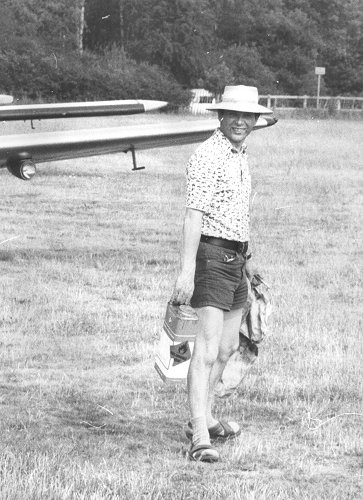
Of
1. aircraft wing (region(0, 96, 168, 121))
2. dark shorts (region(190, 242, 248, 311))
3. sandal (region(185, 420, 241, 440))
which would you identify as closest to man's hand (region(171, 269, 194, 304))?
dark shorts (region(190, 242, 248, 311))

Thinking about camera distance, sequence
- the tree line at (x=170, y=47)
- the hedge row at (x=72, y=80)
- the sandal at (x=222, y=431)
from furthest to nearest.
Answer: the tree line at (x=170, y=47) → the hedge row at (x=72, y=80) → the sandal at (x=222, y=431)

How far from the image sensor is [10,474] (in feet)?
15.7

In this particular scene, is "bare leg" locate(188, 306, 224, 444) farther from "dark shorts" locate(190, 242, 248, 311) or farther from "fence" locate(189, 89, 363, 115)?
"fence" locate(189, 89, 363, 115)

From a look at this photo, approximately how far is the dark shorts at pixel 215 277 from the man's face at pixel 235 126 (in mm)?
510

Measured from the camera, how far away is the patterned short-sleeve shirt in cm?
526

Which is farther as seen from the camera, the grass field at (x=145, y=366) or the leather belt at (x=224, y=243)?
the leather belt at (x=224, y=243)

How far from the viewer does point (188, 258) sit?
204 inches

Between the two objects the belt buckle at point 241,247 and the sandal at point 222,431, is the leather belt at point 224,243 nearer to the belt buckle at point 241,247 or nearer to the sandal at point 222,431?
the belt buckle at point 241,247

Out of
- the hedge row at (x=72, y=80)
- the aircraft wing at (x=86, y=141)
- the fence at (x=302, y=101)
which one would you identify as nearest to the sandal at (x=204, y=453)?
the aircraft wing at (x=86, y=141)

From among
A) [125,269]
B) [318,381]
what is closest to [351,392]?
[318,381]

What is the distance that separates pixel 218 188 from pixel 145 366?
6.78ft

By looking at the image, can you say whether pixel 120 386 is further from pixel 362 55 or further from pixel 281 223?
pixel 362 55

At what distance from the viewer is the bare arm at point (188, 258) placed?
515cm

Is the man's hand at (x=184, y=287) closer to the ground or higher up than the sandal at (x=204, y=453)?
higher up
